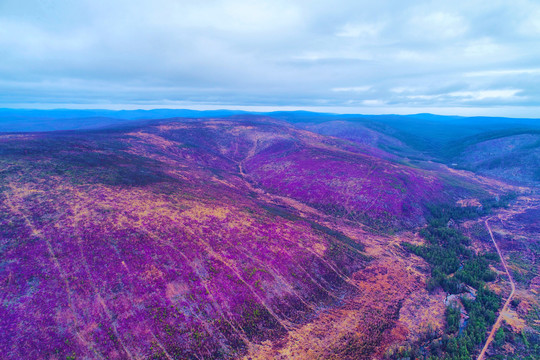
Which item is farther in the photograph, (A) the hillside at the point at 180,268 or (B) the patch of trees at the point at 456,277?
(B) the patch of trees at the point at 456,277

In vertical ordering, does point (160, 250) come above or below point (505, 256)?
above

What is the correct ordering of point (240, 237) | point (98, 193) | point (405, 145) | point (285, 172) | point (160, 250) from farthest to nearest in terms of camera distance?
point (405, 145), point (285, 172), point (98, 193), point (240, 237), point (160, 250)

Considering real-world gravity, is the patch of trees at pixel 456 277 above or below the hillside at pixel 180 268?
below

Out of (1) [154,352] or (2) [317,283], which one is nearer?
(1) [154,352]

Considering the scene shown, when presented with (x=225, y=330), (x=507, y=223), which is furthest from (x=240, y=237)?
(x=507, y=223)

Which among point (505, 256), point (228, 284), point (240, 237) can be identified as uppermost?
point (240, 237)

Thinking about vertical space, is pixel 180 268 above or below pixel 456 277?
above

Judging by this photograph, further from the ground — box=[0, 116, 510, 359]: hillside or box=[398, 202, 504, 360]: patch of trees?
box=[0, 116, 510, 359]: hillside

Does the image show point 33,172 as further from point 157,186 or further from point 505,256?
point 505,256

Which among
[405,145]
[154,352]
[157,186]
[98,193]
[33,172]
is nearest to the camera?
[154,352]

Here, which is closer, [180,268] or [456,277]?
[180,268]

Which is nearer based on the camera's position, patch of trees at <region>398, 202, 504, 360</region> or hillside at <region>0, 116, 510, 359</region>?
hillside at <region>0, 116, 510, 359</region>
